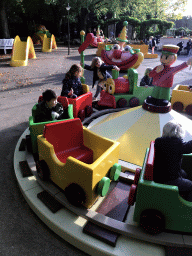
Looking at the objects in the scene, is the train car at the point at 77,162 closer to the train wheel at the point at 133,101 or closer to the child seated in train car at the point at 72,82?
the child seated in train car at the point at 72,82

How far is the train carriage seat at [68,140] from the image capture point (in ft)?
11.0

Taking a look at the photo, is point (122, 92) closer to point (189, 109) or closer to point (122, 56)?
point (189, 109)

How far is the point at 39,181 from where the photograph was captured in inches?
121

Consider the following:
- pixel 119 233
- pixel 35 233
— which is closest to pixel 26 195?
pixel 35 233

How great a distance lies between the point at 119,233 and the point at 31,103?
540 cm

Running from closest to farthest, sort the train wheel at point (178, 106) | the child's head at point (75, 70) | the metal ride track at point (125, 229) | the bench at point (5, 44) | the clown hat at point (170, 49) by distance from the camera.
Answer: the metal ride track at point (125, 229), the clown hat at point (170, 49), the child's head at point (75, 70), the train wheel at point (178, 106), the bench at point (5, 44)

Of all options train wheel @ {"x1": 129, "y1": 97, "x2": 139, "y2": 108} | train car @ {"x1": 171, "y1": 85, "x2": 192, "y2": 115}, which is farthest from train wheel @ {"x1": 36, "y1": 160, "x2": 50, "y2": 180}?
train car @ {"x1": 171, "y1": 85, "x2": 192, "y2": 115}

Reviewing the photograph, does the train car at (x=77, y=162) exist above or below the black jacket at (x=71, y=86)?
below

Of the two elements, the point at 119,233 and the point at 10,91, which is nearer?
the point at 119,233

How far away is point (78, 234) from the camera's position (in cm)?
236

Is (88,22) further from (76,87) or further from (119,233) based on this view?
(119,233)

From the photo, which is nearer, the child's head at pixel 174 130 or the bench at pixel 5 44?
the child's head at pixel 174 130

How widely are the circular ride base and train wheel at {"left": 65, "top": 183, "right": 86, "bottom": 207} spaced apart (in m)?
0.19

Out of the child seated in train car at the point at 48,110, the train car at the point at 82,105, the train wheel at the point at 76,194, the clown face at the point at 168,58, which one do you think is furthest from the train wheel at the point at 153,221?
the train car at the point at 82,105
